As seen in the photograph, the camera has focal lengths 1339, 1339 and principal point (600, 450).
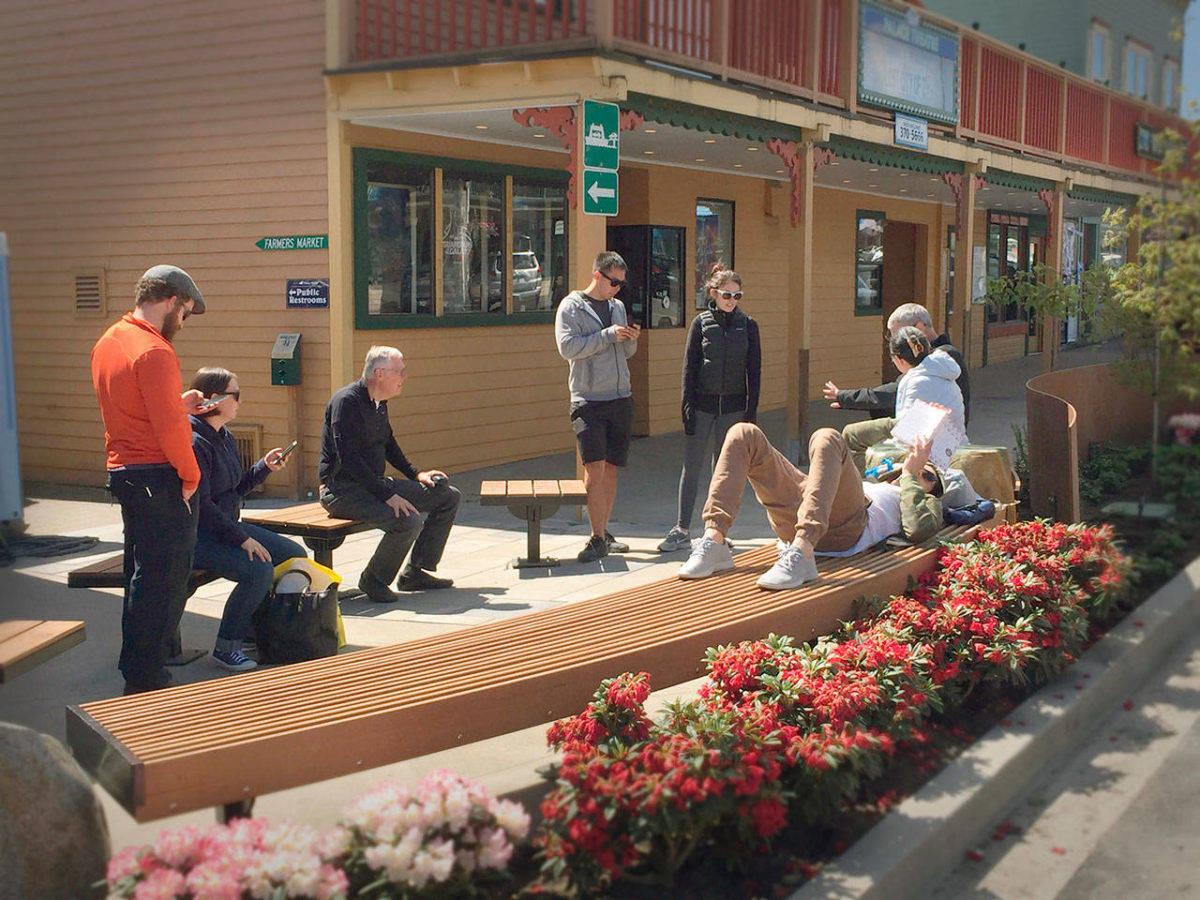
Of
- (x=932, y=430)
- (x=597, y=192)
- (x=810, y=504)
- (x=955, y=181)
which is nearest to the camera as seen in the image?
(x=810, y=504)

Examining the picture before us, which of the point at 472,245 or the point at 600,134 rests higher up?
the point at 600,134

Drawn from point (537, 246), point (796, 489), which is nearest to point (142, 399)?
point (796, 489)

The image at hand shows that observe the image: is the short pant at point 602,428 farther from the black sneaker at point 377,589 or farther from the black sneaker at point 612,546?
the black sneaker at point 377,589

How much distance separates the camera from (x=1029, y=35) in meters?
27.8

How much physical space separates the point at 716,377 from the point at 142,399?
4.23 metres

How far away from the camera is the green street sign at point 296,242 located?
36.6 feet

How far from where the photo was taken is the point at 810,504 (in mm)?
5484

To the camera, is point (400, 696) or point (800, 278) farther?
point (800, 278)

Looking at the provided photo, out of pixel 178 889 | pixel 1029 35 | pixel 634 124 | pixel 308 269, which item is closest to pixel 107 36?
pixel 308 269

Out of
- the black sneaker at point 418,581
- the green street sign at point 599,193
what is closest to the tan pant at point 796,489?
the black sneaker at point 418,581

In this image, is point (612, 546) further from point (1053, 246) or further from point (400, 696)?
point (1053, 246)

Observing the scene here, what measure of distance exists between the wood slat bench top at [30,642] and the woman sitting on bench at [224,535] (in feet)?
4.31

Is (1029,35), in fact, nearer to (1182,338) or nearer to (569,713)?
(1182,338)

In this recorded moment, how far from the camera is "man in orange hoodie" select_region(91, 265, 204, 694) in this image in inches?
204
